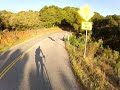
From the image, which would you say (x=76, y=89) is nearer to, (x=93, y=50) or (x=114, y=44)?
(x=93, y=50)

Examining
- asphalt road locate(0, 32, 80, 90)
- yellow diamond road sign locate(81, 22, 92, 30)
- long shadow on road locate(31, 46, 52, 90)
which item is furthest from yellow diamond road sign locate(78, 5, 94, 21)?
long shadow on road locate(31, 46, 52, 90)

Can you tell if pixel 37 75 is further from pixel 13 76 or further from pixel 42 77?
pixel 13 76

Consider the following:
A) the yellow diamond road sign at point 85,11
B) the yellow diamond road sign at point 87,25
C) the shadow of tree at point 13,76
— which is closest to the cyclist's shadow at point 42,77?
the shadow of tree at point 13,76

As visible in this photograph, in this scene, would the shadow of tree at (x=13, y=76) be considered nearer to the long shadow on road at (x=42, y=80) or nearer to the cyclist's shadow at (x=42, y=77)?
the long shadow on road at (x=42, y=80)

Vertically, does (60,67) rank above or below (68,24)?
above

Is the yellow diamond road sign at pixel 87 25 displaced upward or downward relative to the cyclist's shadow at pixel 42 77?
upward

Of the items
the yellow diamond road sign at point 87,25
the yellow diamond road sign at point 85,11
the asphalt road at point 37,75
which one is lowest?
the asphalt road at point 37,75

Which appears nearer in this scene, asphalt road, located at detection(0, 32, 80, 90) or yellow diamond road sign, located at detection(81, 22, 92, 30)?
asphalt road, located at detection(0, 32, 80, 90)

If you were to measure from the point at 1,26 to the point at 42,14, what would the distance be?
47.4 feet

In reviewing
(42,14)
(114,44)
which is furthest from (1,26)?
(114,44)

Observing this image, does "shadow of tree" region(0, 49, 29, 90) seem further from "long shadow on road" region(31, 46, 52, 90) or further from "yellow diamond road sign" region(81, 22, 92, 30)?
"yellow diamond road sign" region(81, 22, 92, 30)

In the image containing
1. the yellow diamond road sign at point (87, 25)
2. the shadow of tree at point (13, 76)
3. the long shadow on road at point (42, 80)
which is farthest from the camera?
the yellow diamond road sign at point (87, 25)

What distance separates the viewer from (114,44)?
1678 inches

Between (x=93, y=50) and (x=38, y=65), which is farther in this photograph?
(x=93, y=50)
